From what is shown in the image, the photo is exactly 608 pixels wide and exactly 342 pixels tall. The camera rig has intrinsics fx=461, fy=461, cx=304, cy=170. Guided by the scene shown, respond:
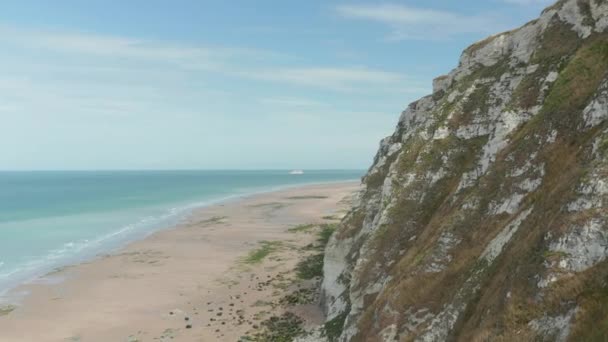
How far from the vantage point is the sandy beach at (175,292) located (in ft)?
144

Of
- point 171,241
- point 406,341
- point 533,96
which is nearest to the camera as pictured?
point 406,341

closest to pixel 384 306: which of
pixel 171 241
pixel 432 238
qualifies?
pixel 432 238

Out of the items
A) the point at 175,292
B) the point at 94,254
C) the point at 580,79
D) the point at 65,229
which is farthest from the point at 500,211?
the point at 65,229

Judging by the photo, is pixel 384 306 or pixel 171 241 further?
pixel 171 241

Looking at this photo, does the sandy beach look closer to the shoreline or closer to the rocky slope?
the shoreline

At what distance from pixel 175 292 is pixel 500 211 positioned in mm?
42599

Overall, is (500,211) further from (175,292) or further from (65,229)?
(65,229)

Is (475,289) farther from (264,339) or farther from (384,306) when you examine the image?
(264,339)

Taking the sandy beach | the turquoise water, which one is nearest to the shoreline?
the turquoise water

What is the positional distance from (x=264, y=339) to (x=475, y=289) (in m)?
24.1

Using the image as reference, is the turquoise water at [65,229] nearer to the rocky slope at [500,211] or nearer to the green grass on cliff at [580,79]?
the rocky slope at [500,211]

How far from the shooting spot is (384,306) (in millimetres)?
25078

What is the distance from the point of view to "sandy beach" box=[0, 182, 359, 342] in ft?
144

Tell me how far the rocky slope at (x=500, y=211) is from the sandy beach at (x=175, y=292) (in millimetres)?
10983
